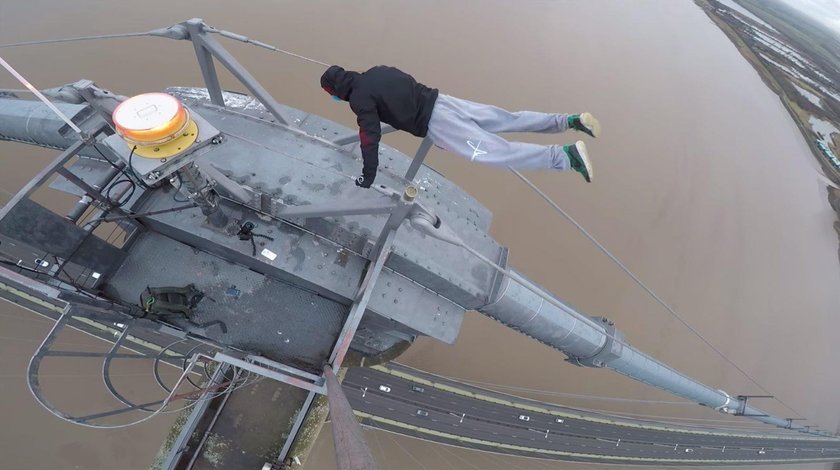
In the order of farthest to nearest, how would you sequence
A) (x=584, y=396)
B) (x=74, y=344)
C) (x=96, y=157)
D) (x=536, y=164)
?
(x=584, y=396) → (x=74, y=344) → (x=96, y=157) → (x=536, y=164)

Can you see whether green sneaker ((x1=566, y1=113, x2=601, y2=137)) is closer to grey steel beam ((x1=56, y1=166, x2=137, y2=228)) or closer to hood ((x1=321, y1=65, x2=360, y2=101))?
hood ((x1=321, y1=65, x2=360, y2=101))

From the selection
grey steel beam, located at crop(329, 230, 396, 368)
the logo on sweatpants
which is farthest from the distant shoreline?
grey steel beam, located at crop(329, 230, 396, 368)

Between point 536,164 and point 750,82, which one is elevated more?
point 750,82

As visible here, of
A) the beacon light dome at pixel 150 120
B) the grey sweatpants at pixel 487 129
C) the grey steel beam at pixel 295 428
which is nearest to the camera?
the beacon light dome at pixel 150 120

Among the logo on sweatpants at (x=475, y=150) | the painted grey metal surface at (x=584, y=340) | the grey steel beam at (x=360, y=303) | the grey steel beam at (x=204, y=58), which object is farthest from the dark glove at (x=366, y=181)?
the grey steel beam at (x=204, y=58)

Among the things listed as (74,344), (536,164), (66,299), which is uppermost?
(536,164)

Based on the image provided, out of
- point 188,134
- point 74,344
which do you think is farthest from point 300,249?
point 74,344

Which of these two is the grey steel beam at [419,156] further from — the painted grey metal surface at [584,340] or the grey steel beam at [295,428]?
the grey steel beam at [295,428]

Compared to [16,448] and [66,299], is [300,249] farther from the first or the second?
[16,448]
